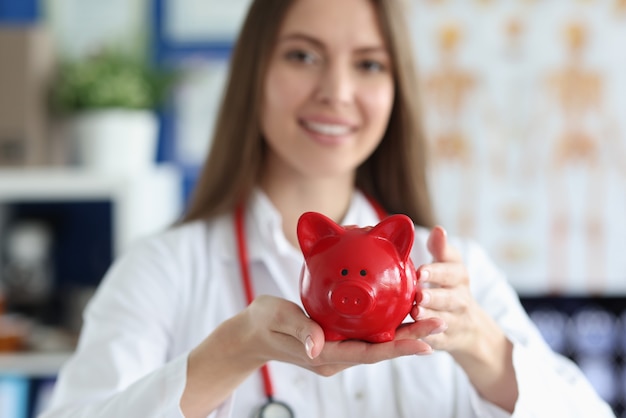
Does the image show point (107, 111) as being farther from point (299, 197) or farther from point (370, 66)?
point (370, 66)

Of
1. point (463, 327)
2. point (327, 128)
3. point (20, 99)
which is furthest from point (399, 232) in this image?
point (20, 99)

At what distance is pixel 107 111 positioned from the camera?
6.82 feet

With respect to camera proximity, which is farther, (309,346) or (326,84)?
(326,84)

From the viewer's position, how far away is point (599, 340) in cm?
220

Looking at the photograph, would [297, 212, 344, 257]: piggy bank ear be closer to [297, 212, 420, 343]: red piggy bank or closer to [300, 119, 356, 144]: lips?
[297, 212, 420, 343]: red piggy bank

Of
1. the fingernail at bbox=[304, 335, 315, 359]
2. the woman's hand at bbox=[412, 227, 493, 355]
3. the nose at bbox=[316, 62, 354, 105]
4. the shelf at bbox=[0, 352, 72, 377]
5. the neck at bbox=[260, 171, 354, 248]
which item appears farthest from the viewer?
the shelf at bbox=[0, 352, 72, 377]

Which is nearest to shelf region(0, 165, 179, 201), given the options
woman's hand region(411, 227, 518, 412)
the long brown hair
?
the long brown hair

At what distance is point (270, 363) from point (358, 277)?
17.5 inches

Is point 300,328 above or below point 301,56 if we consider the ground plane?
below

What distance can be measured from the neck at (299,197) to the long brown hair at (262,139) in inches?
1.8

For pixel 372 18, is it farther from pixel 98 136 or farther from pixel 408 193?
pixel 98 136

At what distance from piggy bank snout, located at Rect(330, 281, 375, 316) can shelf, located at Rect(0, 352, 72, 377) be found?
1.36 m

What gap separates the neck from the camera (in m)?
1.34

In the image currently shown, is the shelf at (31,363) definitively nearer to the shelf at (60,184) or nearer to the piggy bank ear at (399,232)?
the shelf at (60,184)
